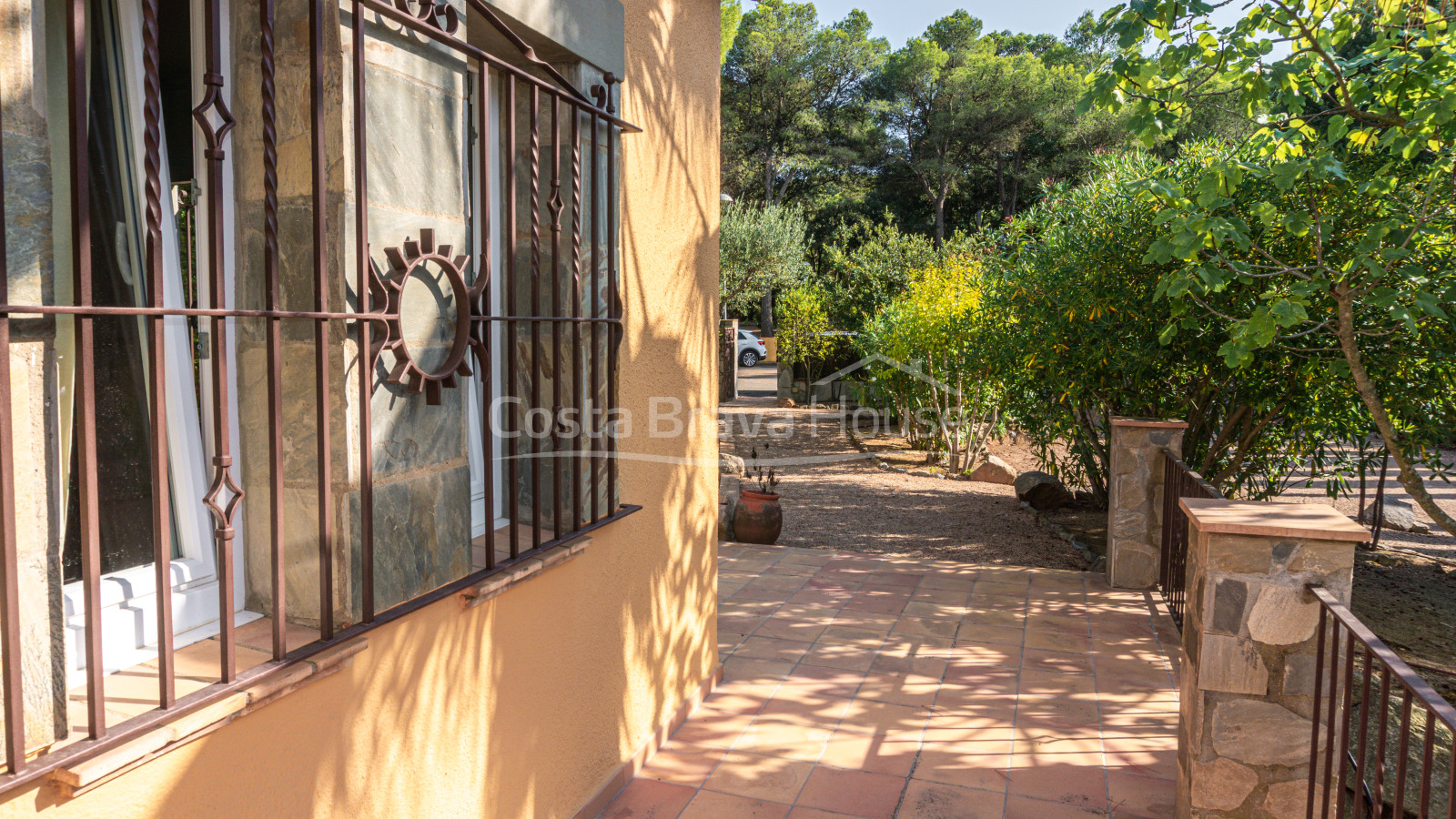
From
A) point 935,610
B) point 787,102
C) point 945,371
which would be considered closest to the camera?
point 935,610

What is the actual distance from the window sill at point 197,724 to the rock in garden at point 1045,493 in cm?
797

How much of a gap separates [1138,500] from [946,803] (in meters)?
3.55

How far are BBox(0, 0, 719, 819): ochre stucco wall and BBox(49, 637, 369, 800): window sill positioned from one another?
0.03m

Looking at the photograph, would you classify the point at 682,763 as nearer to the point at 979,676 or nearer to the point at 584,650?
the point at 584,650

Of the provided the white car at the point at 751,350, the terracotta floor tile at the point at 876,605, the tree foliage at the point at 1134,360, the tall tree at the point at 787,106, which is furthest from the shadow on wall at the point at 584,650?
the tall tree at the point at 787,106

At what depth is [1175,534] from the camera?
530 centimetres

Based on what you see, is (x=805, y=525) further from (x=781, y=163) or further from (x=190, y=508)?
(x=781, y=163)

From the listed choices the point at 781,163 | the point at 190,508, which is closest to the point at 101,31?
the point at 190,508

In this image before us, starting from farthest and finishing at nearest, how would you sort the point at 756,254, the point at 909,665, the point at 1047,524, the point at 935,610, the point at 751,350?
the point at 751,350 < the point at 756,254 < the point at 1047,524 < the point at 935,610 < the point at 909,665

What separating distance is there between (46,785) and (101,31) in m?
1.27

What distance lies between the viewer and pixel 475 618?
2264 millimetres

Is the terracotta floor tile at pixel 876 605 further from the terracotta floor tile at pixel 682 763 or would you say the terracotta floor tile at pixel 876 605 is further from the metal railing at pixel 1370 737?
the metal railing at pixel 1370 737

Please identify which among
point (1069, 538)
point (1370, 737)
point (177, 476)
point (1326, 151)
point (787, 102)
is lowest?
point (1370, 737)

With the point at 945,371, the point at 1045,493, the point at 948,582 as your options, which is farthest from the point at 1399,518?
the point at 948,582
